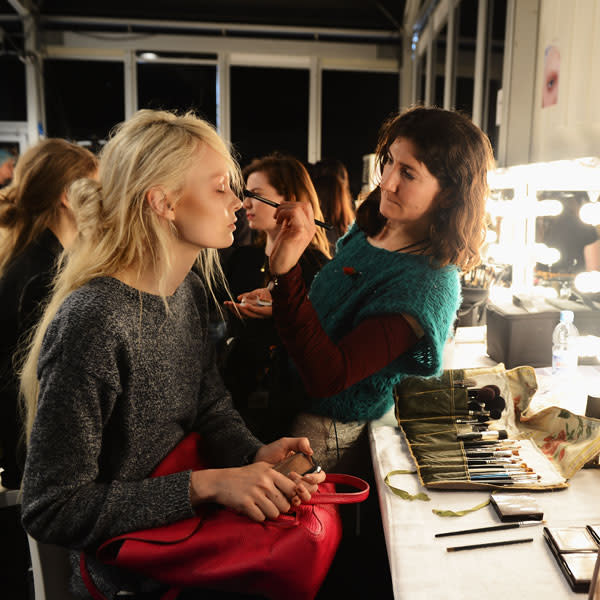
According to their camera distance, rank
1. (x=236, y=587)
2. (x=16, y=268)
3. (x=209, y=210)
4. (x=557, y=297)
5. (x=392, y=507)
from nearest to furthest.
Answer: (x=236, y=587)
(x=392, y=507)
(x=209, y=210)
(x=16, y=268)
(x=557, y=297)

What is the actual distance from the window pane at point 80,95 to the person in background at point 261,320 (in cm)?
484

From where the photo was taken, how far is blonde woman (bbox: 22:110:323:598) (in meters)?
0.93

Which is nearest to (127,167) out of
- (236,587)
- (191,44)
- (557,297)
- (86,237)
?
(86,237)

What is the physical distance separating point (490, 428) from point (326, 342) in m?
0.47

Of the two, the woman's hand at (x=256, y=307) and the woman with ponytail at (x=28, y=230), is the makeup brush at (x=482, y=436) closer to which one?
the woman's hand at (x=256, y=307)

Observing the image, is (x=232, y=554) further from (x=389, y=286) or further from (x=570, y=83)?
(x=570, y=83)

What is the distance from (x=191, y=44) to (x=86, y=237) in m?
6.31

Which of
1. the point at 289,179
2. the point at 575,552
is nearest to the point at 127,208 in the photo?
the point at 575,552

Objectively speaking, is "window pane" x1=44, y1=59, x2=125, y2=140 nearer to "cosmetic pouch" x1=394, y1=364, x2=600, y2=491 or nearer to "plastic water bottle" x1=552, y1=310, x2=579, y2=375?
"plastic water bottle" x1=552, y1=310, x2=579, y2=375

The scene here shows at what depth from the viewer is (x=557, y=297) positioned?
2.20 meters

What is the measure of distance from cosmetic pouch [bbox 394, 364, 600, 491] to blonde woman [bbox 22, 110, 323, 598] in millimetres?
299

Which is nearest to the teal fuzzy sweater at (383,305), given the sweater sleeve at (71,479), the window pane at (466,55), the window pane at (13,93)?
the sweater sleeve at (71,479)

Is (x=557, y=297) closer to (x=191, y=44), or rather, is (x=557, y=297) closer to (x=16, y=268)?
(x=16, y=268)

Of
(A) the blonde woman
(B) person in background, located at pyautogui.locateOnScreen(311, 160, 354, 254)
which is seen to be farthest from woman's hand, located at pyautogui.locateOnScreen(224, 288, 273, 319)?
(B) person in background, located at pyautogui.locateOnScreen(311, 160, 354, 254)
